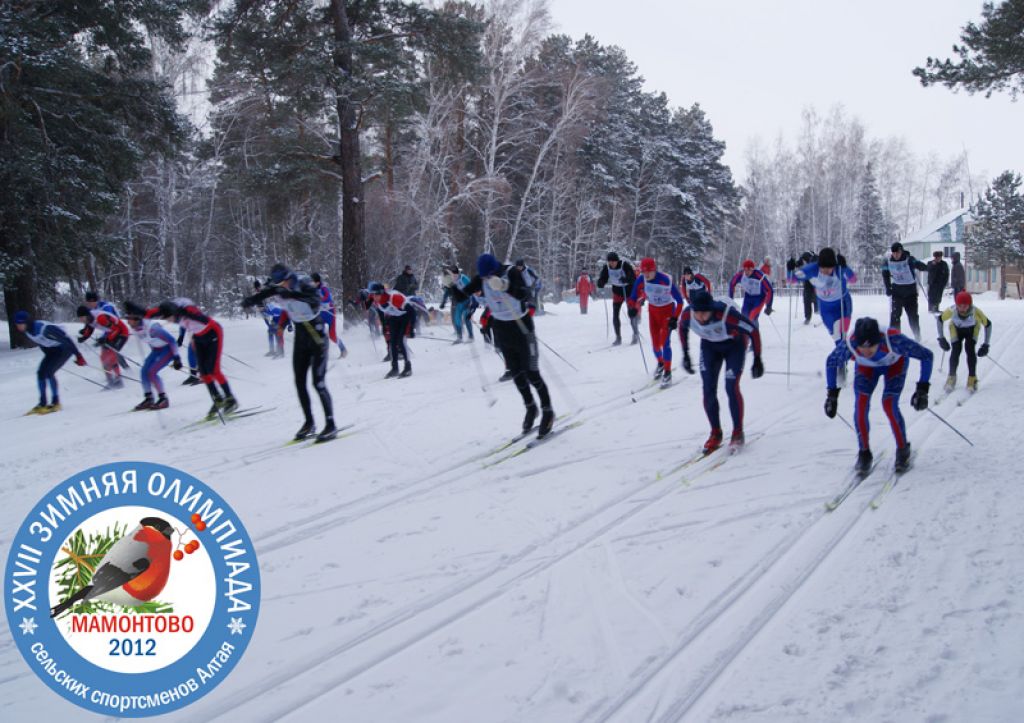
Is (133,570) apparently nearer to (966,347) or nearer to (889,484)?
(889,484)

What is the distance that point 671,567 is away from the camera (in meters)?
3.95

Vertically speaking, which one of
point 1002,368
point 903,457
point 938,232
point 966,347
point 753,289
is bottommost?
point 903,457

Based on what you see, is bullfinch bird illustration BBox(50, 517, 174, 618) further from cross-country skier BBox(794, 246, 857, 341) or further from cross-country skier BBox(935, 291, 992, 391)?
cross-country skier BBox(935, 291, 992, 391)

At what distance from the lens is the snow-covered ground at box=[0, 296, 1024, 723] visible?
9.36 feet

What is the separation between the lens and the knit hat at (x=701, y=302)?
611 centimetres

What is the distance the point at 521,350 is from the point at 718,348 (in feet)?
6.78

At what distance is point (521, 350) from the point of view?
719cm

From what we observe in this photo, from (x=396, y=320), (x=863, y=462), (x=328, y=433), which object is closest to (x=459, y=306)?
(x=396, y=320)

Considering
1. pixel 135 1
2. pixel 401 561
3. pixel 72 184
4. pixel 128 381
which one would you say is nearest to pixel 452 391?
pixel 401 561

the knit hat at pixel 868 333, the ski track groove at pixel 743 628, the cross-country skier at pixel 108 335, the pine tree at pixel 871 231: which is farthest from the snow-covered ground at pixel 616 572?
the pine tree at pixel 871 231

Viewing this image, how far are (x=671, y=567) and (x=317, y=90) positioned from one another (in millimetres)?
14800

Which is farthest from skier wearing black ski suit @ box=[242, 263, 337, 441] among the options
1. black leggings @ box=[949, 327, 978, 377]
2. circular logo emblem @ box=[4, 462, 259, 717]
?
black leggings @ box=[949, 327, 978, 377]

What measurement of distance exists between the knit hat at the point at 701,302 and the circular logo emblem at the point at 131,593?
428 cm

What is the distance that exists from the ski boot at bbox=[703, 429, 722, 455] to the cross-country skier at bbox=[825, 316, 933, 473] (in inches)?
47.4
